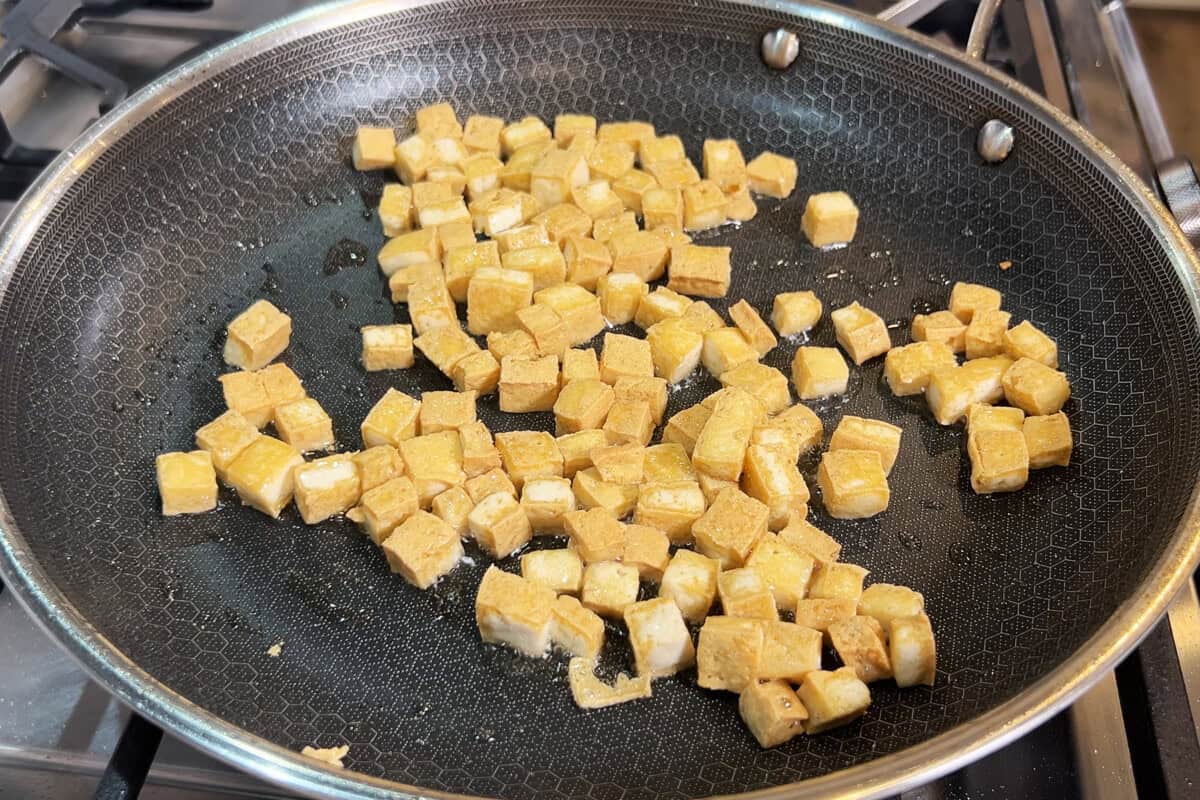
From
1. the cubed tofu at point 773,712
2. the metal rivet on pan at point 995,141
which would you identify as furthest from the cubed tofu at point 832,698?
the metal rivet on pan at point 995,141

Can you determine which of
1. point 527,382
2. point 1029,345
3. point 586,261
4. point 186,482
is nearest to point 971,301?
point 1029,345

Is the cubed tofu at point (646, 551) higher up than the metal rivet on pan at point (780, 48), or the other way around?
the metal rivet on pan at point (780, 48)

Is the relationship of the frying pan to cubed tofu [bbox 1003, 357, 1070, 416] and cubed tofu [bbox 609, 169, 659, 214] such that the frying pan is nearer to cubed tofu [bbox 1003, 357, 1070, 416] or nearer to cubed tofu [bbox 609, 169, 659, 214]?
cubed tofu [bbox 1003, 357, 1070, 416]

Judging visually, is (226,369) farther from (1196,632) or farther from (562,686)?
(1196,632)

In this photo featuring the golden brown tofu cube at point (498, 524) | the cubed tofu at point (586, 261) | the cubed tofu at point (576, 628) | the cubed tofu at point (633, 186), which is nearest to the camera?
the cubed tofu at point (576, 628)

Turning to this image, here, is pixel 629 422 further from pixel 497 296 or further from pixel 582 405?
pixel 497 296

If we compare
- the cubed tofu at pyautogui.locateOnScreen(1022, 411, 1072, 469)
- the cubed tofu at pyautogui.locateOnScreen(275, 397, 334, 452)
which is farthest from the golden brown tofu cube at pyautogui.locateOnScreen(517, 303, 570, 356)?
the cubed tofu at pyautogui.locateOnScreen(1022, 411, 1072, 469)

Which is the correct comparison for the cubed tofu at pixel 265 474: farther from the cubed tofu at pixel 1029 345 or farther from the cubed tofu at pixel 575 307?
the cubed tofu at pixel 1029 345

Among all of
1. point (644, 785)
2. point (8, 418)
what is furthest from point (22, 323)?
point (644, 785)
